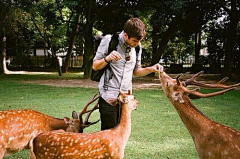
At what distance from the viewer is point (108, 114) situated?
332cm

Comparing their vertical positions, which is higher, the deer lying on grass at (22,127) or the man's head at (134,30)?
the man's head at (134,30)

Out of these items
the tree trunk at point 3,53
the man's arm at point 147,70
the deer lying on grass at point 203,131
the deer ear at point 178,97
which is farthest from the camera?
the tree trunk at point 3,53

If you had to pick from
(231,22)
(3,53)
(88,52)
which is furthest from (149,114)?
(3,53)

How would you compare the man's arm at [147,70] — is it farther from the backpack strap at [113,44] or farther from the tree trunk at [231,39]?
the tree trunk at [231,39]

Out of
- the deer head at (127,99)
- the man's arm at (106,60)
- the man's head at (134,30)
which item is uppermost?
the man's head at (134,30)

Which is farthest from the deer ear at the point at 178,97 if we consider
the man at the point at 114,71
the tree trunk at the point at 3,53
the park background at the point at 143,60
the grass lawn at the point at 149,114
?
the tree trunk at the point at 3,53

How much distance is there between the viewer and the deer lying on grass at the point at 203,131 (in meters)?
2.62

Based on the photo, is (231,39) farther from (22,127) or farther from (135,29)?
(22,127)

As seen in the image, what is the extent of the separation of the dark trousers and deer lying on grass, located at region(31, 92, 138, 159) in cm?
28

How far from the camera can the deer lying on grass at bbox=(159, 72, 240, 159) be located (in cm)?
262

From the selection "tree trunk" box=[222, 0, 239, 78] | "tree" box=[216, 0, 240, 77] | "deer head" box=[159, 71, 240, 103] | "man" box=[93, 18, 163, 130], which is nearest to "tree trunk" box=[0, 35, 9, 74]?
"tree" box=[216, 0, 240, 77]

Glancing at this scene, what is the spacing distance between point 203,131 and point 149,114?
4512mm

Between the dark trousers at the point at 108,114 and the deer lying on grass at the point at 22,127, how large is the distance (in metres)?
0.52

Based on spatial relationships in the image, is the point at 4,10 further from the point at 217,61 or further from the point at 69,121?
the point at 69,121
